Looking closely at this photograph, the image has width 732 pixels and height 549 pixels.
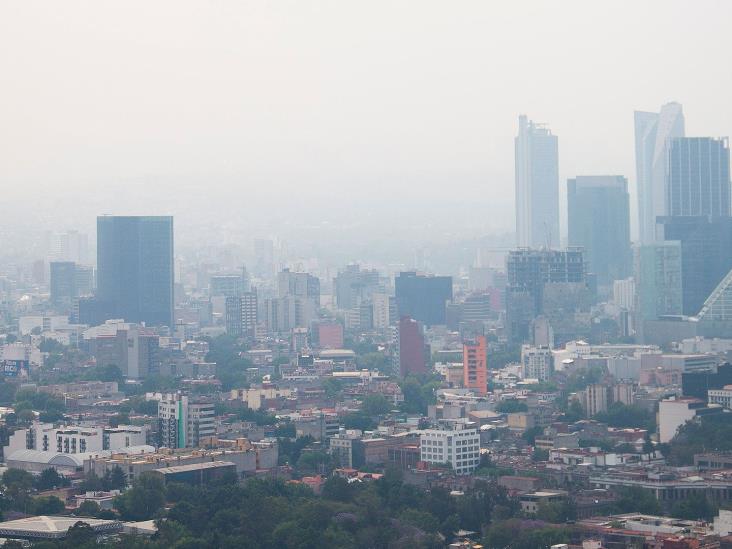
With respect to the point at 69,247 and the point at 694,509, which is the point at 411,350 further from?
the point at 69,247

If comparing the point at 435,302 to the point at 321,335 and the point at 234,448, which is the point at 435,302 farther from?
the point at 234,448

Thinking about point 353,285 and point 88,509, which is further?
point 353,285

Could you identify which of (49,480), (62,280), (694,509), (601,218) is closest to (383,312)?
(62,280)

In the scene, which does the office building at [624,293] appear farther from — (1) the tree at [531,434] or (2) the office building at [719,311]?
(1) the tree at [531,434]

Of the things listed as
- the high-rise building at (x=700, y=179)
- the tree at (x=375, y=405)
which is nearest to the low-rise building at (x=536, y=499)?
the tree at (x=375, y=405)

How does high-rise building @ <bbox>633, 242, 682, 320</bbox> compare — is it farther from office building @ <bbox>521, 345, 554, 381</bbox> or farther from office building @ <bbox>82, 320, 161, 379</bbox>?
office building @ <bbox>82, 320, 161, 379</bbox>

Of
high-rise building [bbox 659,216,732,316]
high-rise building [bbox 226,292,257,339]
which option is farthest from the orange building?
high-rise building [bbox 226,292,257,339]
